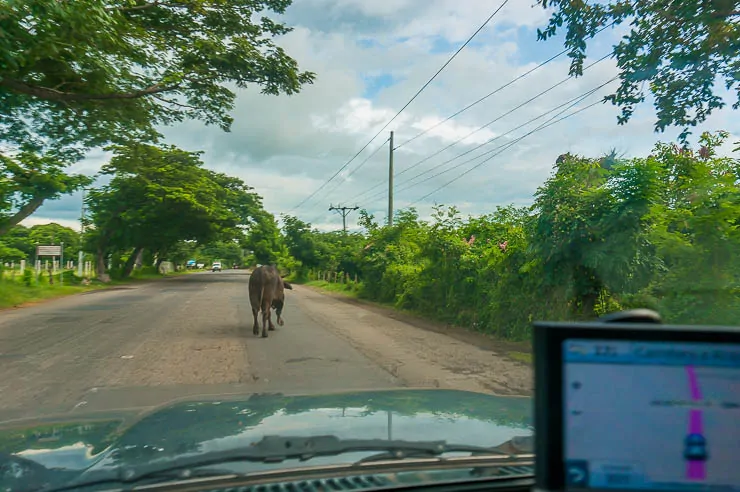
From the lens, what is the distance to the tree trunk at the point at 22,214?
75.1 feet

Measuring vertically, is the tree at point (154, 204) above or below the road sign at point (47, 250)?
above

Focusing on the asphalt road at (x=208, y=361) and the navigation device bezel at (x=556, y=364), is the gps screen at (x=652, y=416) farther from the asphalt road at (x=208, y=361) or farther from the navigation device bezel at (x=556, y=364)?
the asphalt road at (x=208, y=361)

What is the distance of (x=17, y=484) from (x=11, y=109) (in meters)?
14.9

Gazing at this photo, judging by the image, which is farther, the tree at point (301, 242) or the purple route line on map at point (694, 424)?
the tree at point (301, 242)

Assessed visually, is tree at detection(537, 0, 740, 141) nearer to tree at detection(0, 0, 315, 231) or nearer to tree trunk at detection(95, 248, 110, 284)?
tree at detection(0, 0, 315, 231)

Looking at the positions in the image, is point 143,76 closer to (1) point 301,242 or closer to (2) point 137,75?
(2) point 137,75

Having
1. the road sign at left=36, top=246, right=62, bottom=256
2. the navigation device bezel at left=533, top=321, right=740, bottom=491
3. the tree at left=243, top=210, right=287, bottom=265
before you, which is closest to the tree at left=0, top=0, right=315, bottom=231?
the navigation device bezel at left=533, top=321, right=740, bottom=491

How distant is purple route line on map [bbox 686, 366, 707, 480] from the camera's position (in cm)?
144

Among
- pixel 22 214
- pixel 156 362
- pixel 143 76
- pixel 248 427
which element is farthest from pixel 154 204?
pixel 248 427

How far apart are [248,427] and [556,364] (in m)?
2.61

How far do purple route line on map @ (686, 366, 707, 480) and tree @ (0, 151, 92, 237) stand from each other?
24130 millimetres

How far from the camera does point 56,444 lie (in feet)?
11.4

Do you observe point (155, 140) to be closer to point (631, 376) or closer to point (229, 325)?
point (229, 325)

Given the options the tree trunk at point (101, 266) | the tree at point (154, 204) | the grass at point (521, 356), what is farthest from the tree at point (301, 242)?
the grass at point (521, 356)
